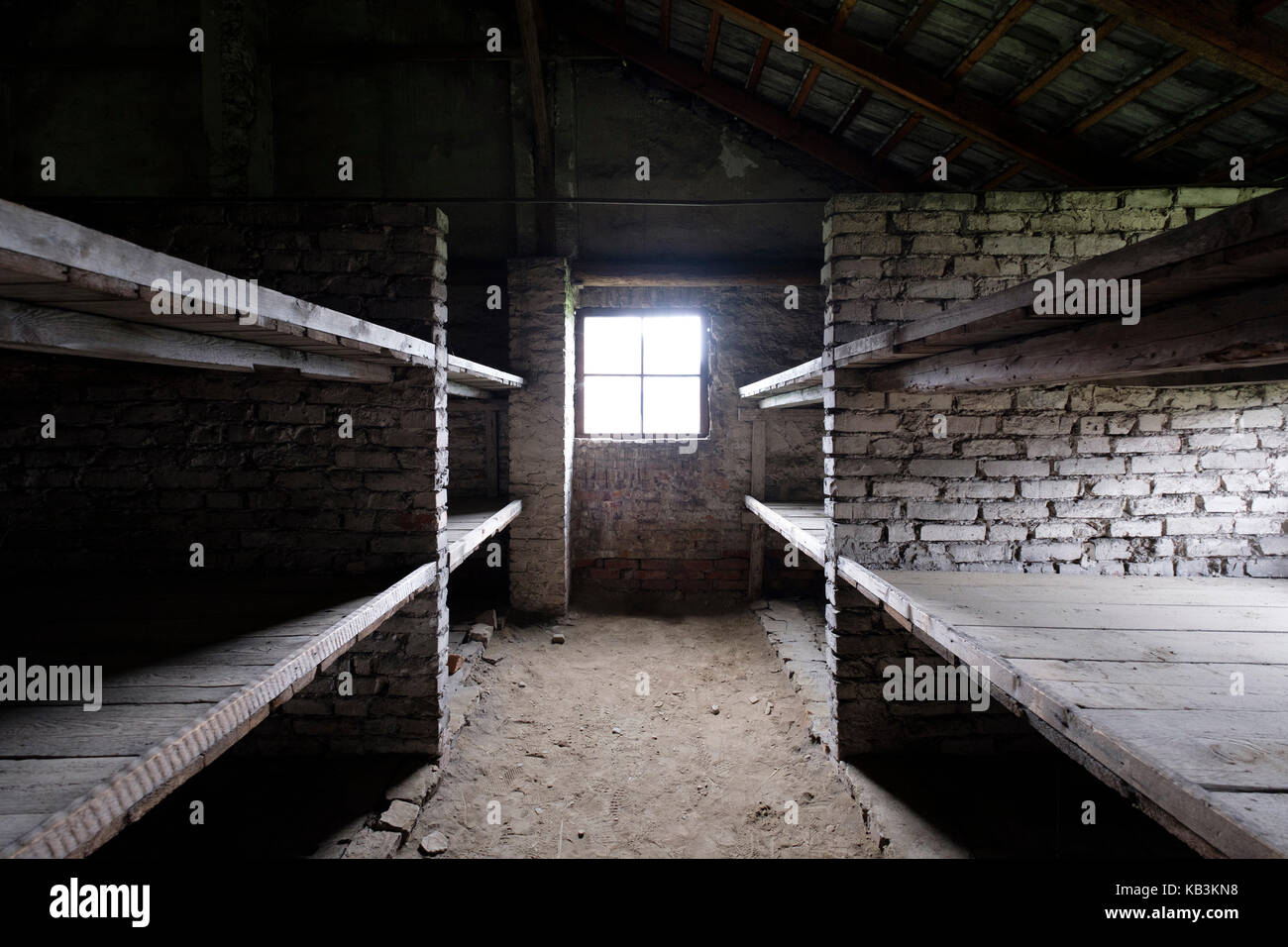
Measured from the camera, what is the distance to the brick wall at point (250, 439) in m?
2.82

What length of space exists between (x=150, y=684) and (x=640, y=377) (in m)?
4.91

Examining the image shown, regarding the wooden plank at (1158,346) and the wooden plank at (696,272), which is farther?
the wooden plank at (696,272)

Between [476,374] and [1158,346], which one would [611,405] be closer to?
[476,374]

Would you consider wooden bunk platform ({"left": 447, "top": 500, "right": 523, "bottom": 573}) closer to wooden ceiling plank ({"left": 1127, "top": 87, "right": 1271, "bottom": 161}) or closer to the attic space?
the attic space

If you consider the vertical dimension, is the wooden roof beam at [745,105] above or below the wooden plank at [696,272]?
above

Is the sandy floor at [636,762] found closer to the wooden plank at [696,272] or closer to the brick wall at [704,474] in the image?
the brick wall at [704,474]

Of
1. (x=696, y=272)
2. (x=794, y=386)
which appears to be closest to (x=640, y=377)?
(x=696, y=272)

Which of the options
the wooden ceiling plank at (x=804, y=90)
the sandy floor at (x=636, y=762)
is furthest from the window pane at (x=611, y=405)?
the wooden ceiling plank at (x=804, y=90)

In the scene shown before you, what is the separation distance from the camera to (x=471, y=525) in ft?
13.4

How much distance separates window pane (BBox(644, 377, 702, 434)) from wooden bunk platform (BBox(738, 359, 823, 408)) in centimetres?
57

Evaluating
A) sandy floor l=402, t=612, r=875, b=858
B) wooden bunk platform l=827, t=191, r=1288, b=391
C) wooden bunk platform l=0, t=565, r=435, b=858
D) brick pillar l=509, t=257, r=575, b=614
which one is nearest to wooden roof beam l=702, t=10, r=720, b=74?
brick pillar l=509, t=257, r=575, b=614

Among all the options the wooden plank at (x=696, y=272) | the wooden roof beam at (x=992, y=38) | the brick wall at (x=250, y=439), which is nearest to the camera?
the brick wall at (x=250, y=439)
